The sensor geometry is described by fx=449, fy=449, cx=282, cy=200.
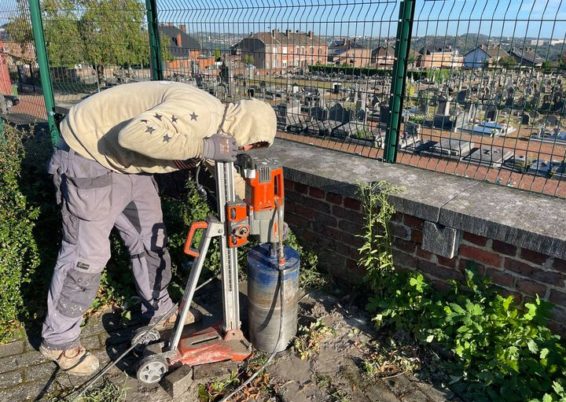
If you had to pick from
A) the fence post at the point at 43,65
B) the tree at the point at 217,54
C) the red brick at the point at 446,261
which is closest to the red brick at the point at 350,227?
the red brick at the point at 446,261

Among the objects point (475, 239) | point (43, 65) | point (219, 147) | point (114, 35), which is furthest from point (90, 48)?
point (475, 239)

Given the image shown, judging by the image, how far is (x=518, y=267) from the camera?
2793 mm

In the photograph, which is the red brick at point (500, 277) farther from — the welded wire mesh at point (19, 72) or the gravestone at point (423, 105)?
the welded wire mesh at point (19, 72)

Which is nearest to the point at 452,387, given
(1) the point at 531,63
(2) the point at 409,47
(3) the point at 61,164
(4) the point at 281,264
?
(4) the point at 281,264

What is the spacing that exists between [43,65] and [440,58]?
4.87m

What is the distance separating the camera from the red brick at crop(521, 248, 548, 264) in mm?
2683

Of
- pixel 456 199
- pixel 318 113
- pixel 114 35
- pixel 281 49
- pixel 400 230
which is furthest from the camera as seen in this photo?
pixel 114 35

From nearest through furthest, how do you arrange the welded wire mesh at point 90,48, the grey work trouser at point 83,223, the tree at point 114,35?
1. the grey work trouser at point 83,223
2. the tree at point 114,35
3. the welded wire mesh at point 90,48

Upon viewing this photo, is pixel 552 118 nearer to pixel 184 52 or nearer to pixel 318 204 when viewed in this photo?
pixel 318 204

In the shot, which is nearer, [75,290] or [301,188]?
[75,290]

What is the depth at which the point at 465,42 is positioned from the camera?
3.34 m

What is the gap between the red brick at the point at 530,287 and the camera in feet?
8.99

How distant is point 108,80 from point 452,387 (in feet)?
19.2

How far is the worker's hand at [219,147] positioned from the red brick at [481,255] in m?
1.68
